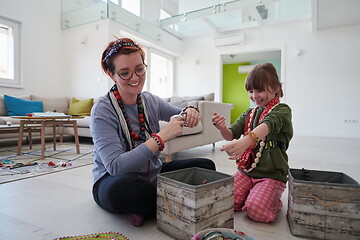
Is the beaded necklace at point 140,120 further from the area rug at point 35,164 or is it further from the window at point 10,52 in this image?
the window at point 10,52

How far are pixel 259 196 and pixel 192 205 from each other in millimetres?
458

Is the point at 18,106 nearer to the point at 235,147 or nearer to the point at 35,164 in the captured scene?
the point at 35,164

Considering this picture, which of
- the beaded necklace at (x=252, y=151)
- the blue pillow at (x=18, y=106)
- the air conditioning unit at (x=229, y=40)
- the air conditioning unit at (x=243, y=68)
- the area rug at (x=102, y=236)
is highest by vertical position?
the air conditioning unit at (x=229, y=40)

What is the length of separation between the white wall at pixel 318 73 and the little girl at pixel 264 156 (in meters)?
5.09

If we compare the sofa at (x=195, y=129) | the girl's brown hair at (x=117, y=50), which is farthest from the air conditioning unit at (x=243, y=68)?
the girl's brown hair at (x=117, y=50)

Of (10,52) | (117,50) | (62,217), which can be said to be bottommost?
(62,217)

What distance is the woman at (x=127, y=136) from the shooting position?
2.98 ft

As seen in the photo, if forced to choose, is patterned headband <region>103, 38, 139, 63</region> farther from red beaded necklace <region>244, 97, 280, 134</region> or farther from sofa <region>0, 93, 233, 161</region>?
sofa <region>0, 93, 233, 161</region>

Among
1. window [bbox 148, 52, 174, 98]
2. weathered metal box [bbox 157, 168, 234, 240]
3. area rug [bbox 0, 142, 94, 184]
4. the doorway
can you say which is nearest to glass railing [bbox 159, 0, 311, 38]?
window [bbox 148, 52, 174, 98]

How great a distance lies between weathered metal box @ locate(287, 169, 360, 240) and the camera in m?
0.84

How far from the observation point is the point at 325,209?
87cm

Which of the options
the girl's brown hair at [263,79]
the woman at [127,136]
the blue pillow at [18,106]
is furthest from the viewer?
the blue pillow at [18,106]

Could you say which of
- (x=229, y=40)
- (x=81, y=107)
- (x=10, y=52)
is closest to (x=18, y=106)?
(x=81, y=107)

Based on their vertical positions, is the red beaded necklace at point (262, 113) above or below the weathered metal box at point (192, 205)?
above
